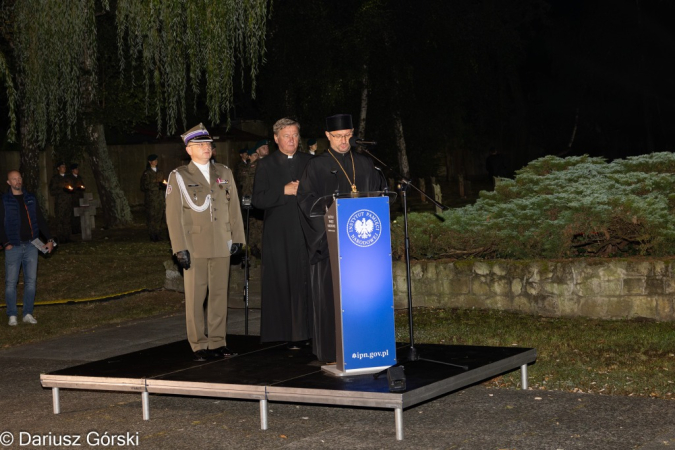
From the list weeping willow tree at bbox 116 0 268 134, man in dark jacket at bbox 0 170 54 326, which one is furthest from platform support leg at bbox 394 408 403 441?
man in dark jacket at bbox 0 170 54 326

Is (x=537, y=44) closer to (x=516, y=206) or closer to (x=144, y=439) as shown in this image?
(x=516, y=206)

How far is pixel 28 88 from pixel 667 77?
1640 inches

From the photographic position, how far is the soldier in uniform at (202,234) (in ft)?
29.8

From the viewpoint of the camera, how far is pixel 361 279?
309 inches

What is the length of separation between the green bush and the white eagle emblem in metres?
5.43

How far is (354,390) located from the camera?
7281 mm

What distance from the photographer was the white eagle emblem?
780 cm

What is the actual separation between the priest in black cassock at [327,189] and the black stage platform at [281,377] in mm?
317

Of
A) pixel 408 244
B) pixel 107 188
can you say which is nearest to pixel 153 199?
pixel 107 188

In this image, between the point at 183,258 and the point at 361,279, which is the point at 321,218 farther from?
the point at 183,258

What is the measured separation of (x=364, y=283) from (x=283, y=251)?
242cm

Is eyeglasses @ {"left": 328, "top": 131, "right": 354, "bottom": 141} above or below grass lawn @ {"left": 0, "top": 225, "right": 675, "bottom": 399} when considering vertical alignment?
above

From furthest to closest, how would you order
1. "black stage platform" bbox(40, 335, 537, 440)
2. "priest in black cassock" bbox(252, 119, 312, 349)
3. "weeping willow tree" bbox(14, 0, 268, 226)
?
"weeping willow tree" bbox(14, 0, 268, 226)
"priest in black cassock" bbox(252, 119, 312, 349)
"black stage platform" bbox(40, 335, 537, 440)

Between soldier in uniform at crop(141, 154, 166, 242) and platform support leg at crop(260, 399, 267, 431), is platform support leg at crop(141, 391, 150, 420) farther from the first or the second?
soldier in uniform at crop(141, 154, 166, 242)
